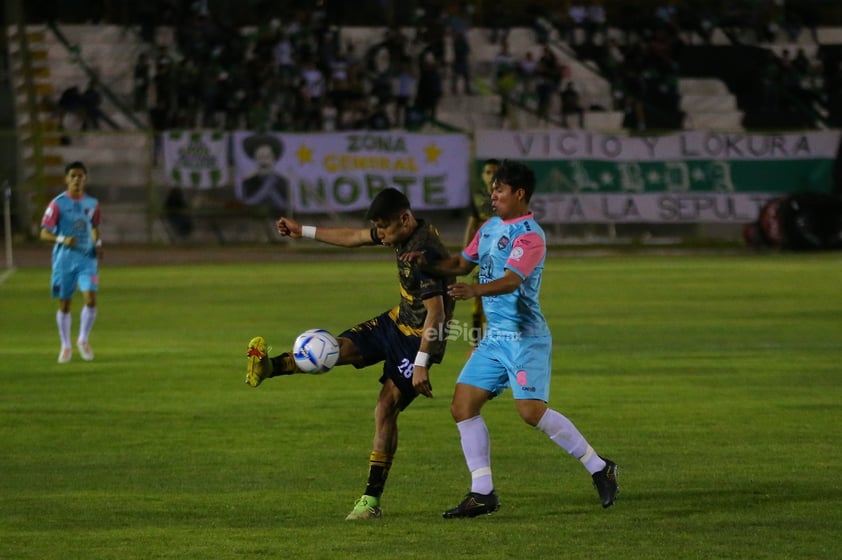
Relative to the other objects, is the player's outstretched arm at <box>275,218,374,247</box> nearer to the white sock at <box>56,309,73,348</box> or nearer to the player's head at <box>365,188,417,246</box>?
the player's head at <box>365,188,417,246</box>

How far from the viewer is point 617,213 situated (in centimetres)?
4206

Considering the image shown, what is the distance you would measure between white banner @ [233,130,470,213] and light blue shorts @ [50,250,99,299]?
75.4 ft

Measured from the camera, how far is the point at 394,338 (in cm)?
924

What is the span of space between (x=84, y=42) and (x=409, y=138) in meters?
11.5

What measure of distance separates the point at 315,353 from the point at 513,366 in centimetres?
113

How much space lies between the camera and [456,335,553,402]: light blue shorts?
898cm

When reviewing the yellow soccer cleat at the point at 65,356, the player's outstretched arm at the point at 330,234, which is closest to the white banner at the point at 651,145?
the yellow soccer cleat at the point at 65,356

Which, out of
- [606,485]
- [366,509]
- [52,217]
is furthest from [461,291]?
[52,217]

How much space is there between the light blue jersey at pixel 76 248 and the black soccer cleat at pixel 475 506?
10.3m

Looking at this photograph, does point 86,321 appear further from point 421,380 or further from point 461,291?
point 461,291

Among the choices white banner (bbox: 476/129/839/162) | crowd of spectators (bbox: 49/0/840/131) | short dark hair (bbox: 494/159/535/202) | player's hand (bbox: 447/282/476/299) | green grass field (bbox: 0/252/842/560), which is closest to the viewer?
player's hand (bbox: 447/282/476/299)

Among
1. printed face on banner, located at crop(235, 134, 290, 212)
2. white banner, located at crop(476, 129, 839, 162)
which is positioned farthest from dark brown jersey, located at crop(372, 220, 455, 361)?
white banner, located at crop(476, 129, 839, 162)

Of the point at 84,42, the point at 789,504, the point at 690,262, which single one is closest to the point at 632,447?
the point at 789,504

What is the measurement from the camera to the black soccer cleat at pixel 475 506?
8.94 meters
